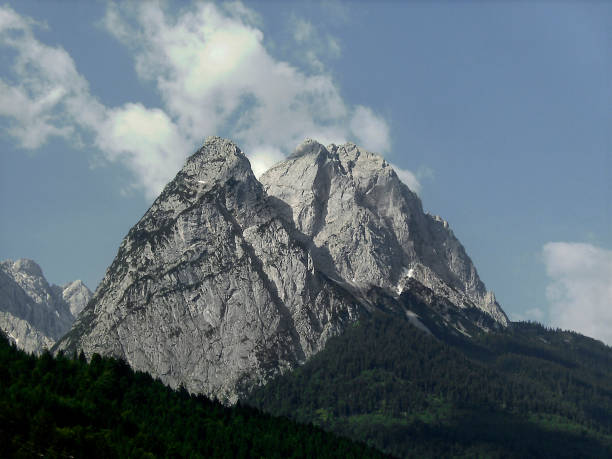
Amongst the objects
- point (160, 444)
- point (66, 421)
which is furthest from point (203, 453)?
point (66, 421)

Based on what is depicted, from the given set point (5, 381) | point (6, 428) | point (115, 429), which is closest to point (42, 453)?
point (6, 428)

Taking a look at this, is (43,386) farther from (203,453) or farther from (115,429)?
(203,453)

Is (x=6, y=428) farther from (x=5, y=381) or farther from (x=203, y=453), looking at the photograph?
(x=203, y=453)

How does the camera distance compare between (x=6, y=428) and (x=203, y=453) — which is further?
(x=203, y=453)

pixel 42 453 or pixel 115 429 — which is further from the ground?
pixel 115 429

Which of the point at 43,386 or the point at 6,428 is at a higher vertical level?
the point at 43,386

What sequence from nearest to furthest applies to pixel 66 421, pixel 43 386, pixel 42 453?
pixel 42 453 < pixel 66 421 < pixel 43 386

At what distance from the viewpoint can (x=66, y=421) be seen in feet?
578

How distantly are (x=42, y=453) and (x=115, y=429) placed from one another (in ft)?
88.5

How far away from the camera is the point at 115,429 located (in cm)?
18312

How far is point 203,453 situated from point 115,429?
23375 millimetres

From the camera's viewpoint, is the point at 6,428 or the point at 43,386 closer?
the point at 6,428

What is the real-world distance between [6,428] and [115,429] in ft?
91.4

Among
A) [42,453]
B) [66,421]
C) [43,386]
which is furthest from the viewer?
[43,386]
